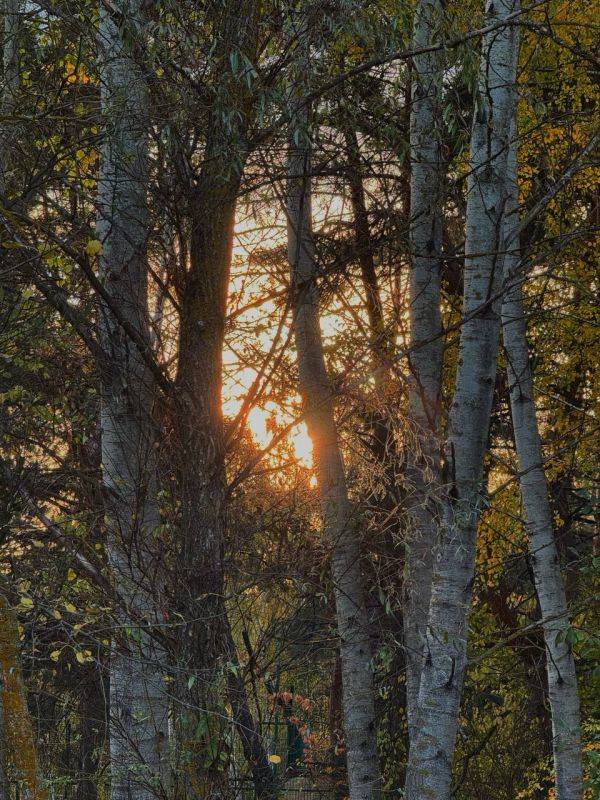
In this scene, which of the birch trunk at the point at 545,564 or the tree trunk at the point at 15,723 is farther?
the birch trunk at the point at 545,564

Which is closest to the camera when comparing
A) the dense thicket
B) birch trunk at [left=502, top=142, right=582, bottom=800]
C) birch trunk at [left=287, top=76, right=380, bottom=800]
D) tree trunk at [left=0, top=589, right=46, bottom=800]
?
tree trunk at [left=0, top=589, right=46, bottom=800]

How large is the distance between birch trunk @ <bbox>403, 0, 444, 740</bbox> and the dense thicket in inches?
1.0

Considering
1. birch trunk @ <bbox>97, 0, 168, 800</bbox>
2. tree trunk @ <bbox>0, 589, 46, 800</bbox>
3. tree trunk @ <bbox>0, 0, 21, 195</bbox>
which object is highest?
tree trunk @ <bbox>0, 0, 21, 195</bbox>

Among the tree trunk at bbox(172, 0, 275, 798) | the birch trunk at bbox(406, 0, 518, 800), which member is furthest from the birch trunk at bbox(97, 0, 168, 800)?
the birch trunk at bbox(406, 0, 518, 800)

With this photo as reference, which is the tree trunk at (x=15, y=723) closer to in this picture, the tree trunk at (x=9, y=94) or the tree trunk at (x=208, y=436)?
the tree trunk at (x=208, y=436)

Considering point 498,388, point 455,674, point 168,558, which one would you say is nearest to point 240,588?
point 168,558

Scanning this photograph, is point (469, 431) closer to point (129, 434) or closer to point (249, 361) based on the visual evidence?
point (129, 434)

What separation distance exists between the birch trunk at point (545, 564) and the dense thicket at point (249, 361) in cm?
3

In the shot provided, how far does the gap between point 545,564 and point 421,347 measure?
7.02ft

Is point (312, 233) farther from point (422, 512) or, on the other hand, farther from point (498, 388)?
point (498, 388)

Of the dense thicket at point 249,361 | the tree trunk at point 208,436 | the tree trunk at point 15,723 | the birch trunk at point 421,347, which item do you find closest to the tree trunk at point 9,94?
the dense thicket at point 249,361

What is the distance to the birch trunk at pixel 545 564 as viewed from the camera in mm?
7430

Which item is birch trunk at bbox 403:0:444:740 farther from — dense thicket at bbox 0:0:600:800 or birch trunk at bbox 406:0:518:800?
birch trunk at bbox 406:0:518:800

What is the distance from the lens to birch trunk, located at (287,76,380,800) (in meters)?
8.20
